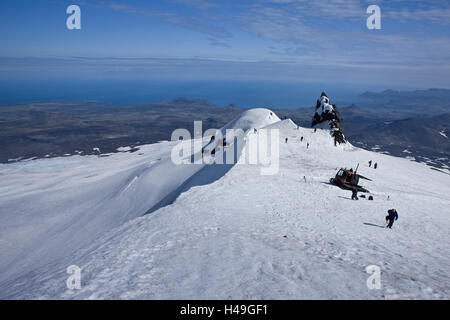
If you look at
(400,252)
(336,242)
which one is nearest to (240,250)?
(336,242)

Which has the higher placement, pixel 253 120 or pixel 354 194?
pixel 253 120

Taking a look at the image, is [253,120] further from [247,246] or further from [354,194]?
[247,246]

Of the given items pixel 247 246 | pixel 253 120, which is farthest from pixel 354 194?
pixel 253 120

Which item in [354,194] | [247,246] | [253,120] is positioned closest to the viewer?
[247,246]

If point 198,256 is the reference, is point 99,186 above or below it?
below

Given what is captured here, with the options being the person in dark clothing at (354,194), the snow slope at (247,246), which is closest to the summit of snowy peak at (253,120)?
the snow slope at (247,246)

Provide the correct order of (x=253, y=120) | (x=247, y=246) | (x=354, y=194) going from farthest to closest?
(x=253, y=120) → (x=354, y=194) → (x=247, y=246)

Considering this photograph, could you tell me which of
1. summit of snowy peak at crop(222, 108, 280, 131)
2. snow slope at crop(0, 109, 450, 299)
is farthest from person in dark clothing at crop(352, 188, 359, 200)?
summit of snowy peak at crop(222, 108, 280, 131)

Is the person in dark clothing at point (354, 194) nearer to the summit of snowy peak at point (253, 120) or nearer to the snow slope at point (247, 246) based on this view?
the snow slope at point (247, 246)

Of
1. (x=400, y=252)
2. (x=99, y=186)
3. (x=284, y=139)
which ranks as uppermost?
(x=284, y=139)

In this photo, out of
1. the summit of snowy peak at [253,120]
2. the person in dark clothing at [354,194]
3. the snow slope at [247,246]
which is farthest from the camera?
the summit of snowy peak at [253,120]
